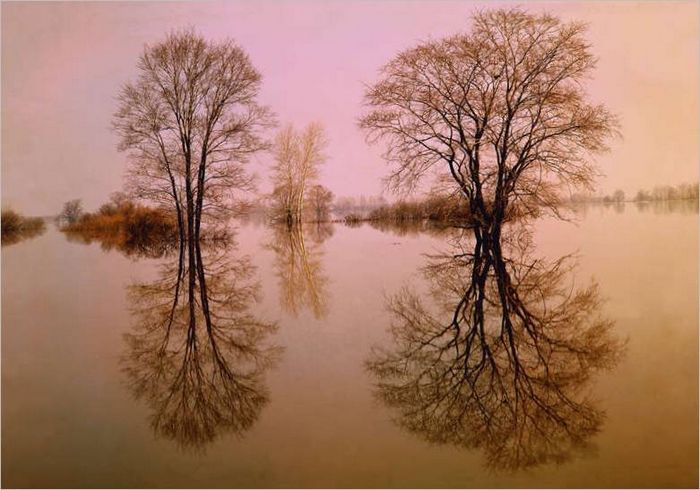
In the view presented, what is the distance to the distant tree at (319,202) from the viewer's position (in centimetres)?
1634

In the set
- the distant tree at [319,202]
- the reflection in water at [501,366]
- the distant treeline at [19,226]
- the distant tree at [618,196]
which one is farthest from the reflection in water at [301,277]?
the distant tree at [618,196]

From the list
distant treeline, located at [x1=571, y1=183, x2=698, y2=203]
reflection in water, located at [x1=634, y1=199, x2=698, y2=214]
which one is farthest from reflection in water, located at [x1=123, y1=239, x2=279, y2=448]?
reflection in water, located at [x1=634, y1=199, x2=698, y2=214]

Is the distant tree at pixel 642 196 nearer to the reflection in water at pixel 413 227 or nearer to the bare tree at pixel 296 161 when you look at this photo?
→ the reflection in water at pixel 413 227

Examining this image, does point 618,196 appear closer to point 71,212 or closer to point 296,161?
point 296,161

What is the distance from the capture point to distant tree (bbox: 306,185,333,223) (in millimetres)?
16344

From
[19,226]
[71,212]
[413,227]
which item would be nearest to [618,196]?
[413,227]

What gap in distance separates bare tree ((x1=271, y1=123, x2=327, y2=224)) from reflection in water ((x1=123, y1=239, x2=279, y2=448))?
8.23 metres

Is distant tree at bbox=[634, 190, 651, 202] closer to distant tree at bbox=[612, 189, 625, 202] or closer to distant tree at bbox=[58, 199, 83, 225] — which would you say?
distant tree at bbox=[612, 189, 625, 202]

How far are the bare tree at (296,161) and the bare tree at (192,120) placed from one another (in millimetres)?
2494

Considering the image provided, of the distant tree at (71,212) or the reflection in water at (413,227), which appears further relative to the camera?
the distant tree at (71,212)

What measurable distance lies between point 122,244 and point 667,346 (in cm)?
1146

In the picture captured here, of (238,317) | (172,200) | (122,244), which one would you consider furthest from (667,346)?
(122,244)

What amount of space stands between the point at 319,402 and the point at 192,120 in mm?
9529

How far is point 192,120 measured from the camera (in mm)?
11250
